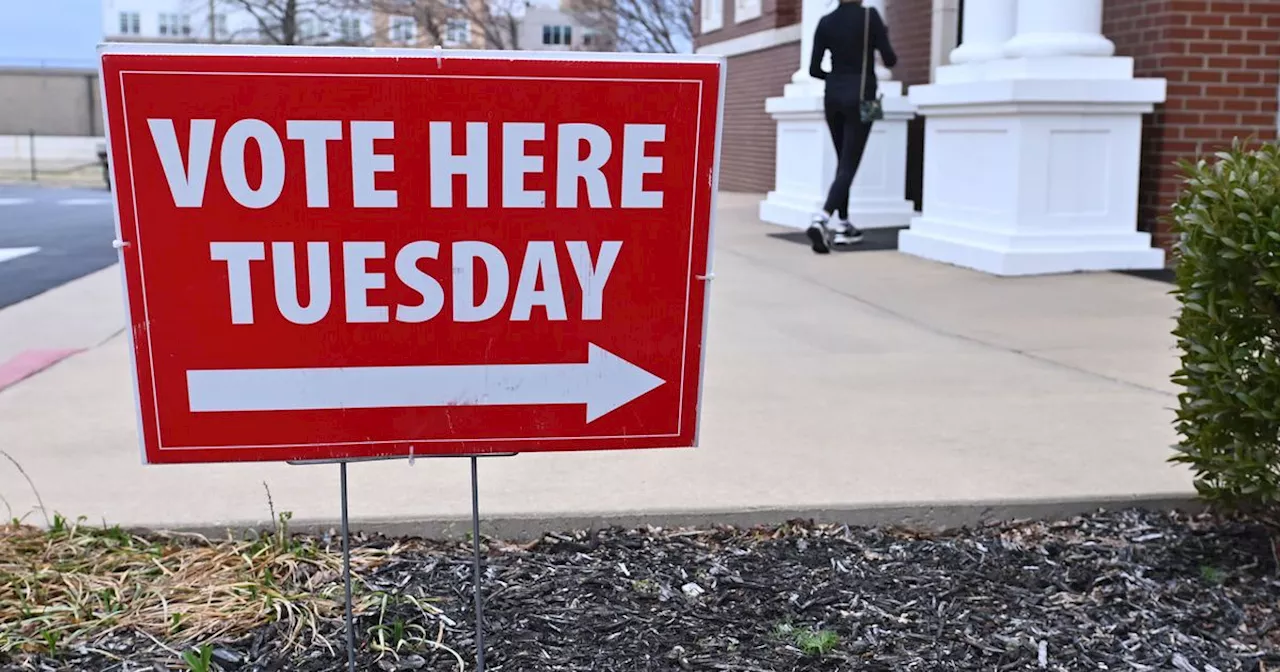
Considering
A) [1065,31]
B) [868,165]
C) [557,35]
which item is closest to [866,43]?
[1065,31]

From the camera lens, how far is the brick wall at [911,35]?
11969 millimetres

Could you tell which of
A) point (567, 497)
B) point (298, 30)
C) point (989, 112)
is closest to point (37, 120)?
point (298, 30)

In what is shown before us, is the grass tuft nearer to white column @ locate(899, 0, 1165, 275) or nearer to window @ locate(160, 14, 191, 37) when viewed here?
white column @ locate(899, 0, 1165, 275)

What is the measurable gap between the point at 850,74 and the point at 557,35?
75394 mm

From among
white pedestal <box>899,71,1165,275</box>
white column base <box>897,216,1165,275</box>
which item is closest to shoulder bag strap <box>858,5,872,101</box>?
white pedestal <box>899,71,1165,275</box>

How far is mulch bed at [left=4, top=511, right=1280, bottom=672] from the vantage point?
101 inches

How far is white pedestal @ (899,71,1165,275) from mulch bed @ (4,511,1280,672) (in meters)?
5.07

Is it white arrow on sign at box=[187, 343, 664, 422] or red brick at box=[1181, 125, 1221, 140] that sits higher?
red brick at box=[1181, 125, 1221, 140]

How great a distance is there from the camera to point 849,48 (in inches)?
382

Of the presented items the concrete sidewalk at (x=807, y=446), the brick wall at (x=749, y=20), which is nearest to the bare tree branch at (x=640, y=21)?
the brick wall at (x=749, y=20)

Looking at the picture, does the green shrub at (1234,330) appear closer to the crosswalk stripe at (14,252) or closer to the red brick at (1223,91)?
the red brick at (1223,91)

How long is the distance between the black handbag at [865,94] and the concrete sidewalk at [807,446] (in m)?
3.06

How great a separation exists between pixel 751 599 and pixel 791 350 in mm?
3187

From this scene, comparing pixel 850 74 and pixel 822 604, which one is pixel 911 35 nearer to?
pixel 850 74
